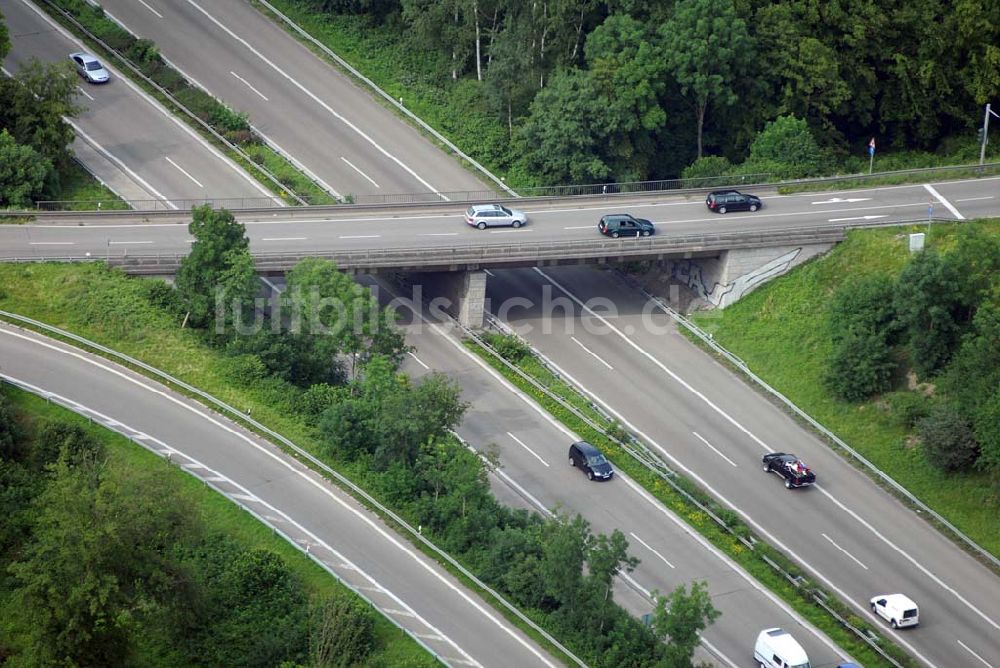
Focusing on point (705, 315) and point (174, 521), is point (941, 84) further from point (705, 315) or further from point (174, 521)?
point (174, 521)

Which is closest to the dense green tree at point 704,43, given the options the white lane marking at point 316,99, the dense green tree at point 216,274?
the white lane marking at point 316,99

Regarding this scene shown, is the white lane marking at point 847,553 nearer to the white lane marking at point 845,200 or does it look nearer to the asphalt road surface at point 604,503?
the asphalt road surface at point 604,503

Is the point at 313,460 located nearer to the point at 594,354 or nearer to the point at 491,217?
the point at 594,354

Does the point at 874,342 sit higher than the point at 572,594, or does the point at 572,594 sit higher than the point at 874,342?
the point at 874,342

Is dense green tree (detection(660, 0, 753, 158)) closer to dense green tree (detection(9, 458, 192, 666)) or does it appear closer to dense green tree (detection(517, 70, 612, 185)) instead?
dense green tree (detection(517, 70, 612, 185))

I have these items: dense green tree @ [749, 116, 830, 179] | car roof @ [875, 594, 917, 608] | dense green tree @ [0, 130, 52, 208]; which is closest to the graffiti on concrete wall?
dense green tree @ [749, 116, 830, 179]

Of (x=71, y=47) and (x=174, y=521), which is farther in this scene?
(x=71, y=47)

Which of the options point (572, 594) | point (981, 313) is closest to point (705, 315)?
point (981, 313)
